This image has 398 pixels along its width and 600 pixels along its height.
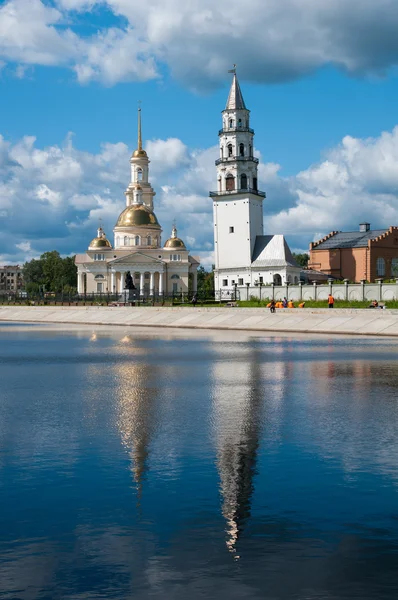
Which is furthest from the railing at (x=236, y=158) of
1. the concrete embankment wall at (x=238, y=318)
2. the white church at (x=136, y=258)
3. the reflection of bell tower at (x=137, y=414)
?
the reflection of bell tower at (x=137, y=414)

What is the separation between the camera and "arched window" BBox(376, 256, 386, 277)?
4240 inches

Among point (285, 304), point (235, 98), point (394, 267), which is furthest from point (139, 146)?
point (285, 304)

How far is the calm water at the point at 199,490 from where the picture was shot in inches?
295

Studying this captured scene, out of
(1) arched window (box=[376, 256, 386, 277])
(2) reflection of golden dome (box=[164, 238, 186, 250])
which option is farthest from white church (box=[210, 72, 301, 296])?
(2) reflection of golden dome (box=[164, 238, 186, 250])

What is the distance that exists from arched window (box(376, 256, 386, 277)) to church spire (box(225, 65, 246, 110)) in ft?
87.6

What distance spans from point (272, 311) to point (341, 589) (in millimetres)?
48779

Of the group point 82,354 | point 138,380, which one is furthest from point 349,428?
point 82,354

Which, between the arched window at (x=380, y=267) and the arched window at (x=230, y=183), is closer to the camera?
the arched window at (x=230, y=183)

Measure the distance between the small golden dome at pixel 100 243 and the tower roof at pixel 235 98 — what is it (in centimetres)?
3651

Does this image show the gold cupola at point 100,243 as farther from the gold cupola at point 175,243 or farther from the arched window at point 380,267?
the arched window at point 380,267

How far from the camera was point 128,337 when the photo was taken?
44562mm

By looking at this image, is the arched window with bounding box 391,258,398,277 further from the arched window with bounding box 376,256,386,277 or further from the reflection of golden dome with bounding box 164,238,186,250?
the reflection of golden dome with bounding box 164,238,186,250

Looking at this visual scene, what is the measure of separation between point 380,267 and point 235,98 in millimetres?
29221

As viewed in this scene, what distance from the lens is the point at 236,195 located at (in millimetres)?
105000
